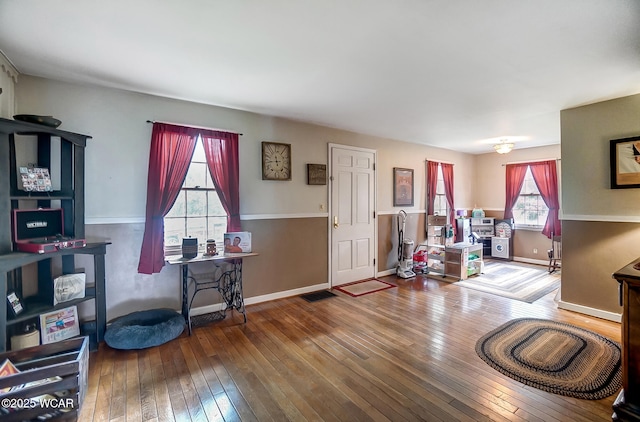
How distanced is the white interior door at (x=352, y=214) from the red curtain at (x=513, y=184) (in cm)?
374

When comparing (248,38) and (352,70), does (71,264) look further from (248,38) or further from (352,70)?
(352,70)

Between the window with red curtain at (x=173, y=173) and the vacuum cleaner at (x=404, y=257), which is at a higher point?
the window with red curtain at (x=173, y=173)

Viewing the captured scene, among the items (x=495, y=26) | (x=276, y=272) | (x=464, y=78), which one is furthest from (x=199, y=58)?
(x=276, y=272)

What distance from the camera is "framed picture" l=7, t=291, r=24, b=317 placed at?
220cm

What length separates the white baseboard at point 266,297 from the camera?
3.42 meters

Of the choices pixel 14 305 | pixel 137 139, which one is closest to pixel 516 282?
pixel 137 139

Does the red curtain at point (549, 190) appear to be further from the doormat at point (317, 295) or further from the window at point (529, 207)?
the doormat at point (317, 295)

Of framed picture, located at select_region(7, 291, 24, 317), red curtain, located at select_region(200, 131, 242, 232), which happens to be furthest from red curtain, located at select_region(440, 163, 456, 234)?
framed picture, located at select_region(7, 291, 24, 317)

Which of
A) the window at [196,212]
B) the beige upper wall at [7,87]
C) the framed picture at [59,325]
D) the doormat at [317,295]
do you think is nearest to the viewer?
the beige upper wall at [7,87]

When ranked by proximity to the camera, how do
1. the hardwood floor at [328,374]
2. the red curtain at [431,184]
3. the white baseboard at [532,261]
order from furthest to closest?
1. the white baseboard at [532,261]
2. the red curtain at [431,184]
3. the hardwood floor at [328,374]

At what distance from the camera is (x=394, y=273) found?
5398 millimetres

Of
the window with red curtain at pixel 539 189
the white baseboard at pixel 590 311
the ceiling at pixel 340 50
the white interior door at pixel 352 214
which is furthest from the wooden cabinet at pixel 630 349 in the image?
the window with red curtain at pixel 539 189

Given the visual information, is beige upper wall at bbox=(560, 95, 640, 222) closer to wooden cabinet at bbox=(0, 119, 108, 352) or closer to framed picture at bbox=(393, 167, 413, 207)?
framed picture at bbox=(393, 167, 413, 207)

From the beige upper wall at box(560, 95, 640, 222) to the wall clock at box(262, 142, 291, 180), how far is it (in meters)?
3.57
